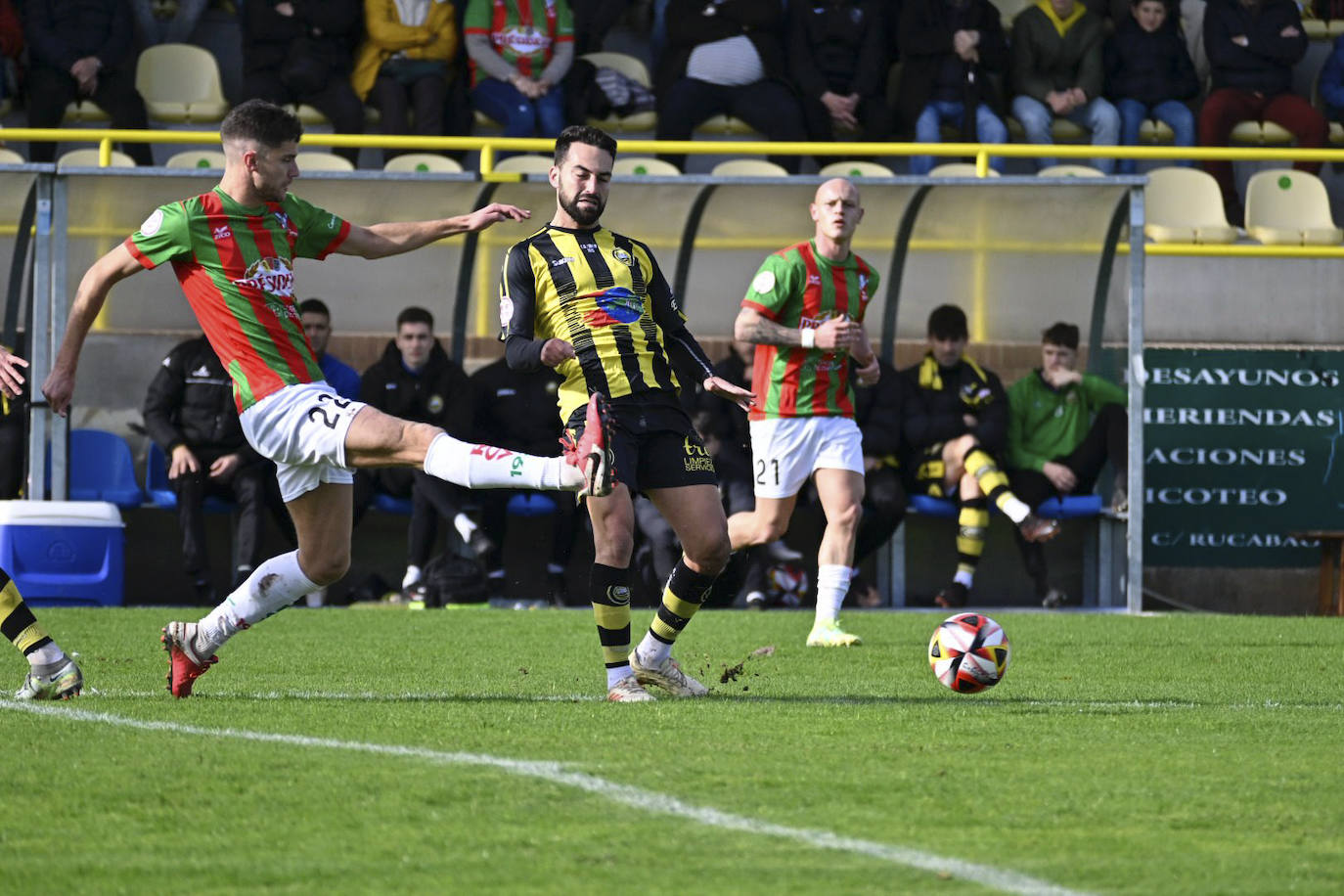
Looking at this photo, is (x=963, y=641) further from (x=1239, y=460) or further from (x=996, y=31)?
(x=996, y=31)

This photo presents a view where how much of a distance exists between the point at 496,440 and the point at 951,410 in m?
3.01

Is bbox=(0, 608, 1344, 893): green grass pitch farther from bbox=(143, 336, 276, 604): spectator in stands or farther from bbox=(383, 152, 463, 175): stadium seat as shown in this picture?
bbox=(383, 152, 463, 175): stadium seat

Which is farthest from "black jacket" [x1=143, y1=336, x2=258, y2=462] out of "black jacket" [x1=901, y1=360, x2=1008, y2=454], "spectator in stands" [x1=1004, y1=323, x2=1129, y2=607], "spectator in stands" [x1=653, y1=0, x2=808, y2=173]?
"spectator in stands" [x1=1004, y1=323, x2=1129, y2=607]

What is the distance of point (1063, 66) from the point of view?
16.7 metres

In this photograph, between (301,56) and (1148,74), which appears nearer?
(301,56)

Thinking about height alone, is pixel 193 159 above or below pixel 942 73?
below

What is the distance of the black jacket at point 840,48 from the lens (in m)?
15.9

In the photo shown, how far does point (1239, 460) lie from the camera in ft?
45.7

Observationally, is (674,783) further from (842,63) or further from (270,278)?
(842,63)

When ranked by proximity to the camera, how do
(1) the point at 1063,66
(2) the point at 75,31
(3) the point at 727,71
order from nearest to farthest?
(2) the point at 75,31, (3) the point at 727,71, (1) the point at 1063,66

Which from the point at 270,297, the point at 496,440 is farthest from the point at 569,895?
the point at 496,440

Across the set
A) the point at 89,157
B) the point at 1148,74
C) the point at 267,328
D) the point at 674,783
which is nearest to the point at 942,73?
the point at 1148,74

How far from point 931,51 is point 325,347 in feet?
19.8

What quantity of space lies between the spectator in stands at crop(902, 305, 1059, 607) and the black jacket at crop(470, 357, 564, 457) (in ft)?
7.74
